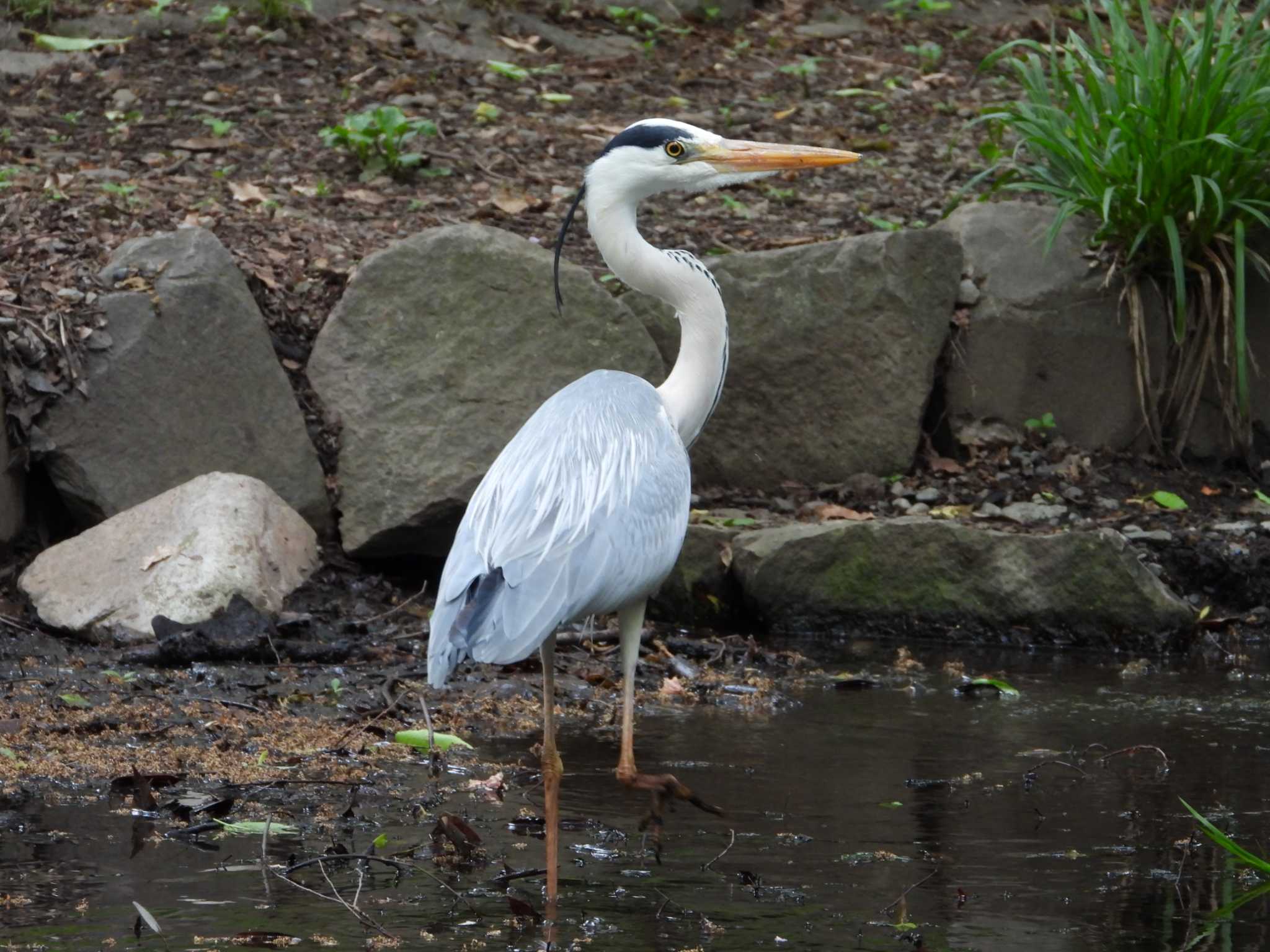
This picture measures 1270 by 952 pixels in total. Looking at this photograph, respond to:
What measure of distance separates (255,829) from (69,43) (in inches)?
282

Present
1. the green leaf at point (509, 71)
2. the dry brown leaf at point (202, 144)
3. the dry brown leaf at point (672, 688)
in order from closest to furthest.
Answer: the dry brown leaf at point (672, 688)
the dry brown leaf at point (202, 144)
the green leaf at point (509, 71)

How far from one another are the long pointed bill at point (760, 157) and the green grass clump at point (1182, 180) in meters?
2.61

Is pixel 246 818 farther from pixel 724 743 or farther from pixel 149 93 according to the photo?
pixel 149 93

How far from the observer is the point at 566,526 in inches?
163

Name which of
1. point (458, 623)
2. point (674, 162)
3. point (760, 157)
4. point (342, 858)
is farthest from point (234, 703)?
point (760, 157)

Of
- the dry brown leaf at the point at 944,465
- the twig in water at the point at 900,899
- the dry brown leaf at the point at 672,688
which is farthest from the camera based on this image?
the dry brown leaf at the point at 944,465

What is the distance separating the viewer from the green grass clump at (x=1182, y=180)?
7.55m

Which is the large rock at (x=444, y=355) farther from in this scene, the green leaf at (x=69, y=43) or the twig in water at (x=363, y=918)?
the green leaf at (x=69, y=43)

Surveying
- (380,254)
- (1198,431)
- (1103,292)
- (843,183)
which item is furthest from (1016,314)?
(380,254)

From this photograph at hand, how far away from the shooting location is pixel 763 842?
4164mm

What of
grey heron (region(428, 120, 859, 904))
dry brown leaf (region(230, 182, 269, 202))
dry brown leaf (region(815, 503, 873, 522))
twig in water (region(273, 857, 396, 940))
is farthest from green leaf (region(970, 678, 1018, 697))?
dry brown leaf (region(230, 182, 269, 202))

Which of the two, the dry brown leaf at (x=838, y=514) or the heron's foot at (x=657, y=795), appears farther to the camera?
the dry brown leaf at (x=838, y=514)

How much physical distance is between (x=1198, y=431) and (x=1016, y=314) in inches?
42.0

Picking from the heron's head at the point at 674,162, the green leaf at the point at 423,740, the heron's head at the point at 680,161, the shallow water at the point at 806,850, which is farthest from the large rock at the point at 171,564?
the heron's head at the point at 680,161
